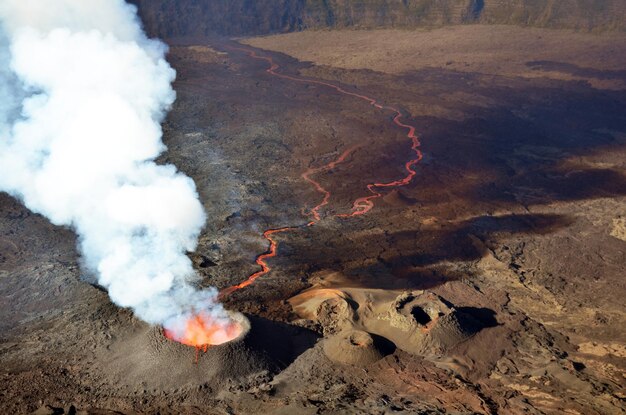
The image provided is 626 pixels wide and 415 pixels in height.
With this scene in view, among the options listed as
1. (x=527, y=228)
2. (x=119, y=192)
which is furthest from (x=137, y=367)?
(x=527, y=228)

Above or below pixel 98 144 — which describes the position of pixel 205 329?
below

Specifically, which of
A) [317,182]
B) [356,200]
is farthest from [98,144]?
[356,200]

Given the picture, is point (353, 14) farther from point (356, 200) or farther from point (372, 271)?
point (372, 271)

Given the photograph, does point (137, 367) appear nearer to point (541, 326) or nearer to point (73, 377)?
point (73, 377)

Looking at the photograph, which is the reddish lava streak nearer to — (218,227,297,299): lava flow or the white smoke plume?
(218,227,297,299): lava flow

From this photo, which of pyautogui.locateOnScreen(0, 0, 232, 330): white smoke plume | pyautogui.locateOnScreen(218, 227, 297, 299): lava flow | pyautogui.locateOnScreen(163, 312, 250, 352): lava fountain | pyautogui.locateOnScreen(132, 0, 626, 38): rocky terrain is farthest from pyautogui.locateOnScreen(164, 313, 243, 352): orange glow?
pyautogui.locateOnScreen(132, 0, 626, 38): rocky terrain

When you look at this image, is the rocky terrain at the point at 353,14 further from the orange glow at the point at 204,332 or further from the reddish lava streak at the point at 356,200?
the orange glow at the point at 204,332

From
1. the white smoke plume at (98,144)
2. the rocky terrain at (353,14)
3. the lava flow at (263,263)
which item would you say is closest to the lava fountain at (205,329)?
the white smoke plume at (98,144)
